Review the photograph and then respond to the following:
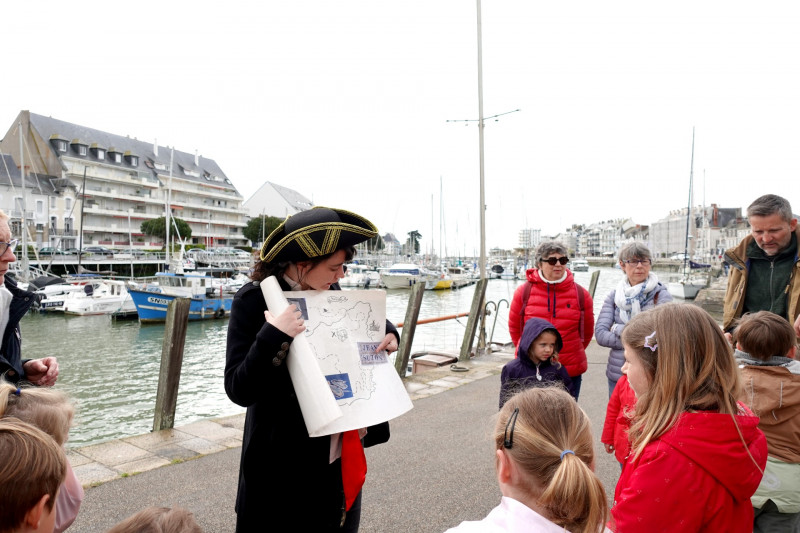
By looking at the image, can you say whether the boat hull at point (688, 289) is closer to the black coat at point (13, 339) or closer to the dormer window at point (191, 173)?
the black coat at point (13, 339)

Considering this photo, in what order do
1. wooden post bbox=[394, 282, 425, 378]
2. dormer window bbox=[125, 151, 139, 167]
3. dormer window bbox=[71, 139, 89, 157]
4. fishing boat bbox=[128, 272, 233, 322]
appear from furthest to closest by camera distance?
dormer window bbox=[125, 151, 139, 167]
dormer window bbox=[71, 139, 89, 157]
fishing boat bbox=[128, 272, 233, 322]
wooden post bbox=[394, 282, 425, 378]

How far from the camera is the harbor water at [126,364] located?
34.8ft

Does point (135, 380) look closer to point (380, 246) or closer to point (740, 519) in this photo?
point (740, 519)

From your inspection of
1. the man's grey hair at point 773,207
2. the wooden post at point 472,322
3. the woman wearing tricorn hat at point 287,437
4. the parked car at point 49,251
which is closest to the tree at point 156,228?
the parked car at point 49,251

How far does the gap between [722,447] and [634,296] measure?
282 cm

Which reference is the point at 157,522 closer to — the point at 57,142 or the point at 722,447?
the point at 722,447

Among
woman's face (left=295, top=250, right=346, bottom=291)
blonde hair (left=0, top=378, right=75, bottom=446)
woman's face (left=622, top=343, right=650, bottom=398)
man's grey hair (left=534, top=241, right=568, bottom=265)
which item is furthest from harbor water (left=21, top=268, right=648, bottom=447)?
woman's face (left=622, top=343, right=650, bottom=398)

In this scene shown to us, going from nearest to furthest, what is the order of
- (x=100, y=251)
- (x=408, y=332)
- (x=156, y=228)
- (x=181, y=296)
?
(x=408, y=332) < (x=181, y=296) < (x=100, y=251) < (x=156, y=228)

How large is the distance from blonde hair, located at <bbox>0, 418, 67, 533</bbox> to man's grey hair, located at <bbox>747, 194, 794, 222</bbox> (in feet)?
13.4

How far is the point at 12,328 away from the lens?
103 inches

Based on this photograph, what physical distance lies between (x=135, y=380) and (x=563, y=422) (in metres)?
16.4

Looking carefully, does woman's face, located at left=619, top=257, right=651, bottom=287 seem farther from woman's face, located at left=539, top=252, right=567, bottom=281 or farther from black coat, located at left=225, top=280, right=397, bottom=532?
black coat, located at left=225, top=280, right=397, bottom=532

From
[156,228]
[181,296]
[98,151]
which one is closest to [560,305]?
[181,296]

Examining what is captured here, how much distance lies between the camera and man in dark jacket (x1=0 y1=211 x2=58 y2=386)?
2.53 metres
